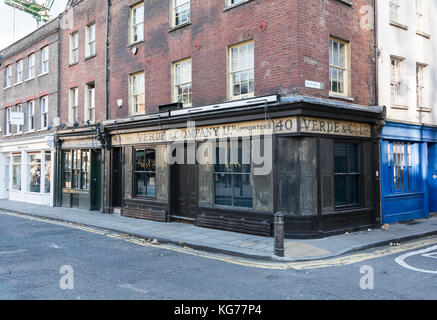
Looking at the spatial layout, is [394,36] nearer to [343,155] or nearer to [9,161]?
[343,155]

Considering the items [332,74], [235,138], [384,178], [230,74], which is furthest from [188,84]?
[384,178]

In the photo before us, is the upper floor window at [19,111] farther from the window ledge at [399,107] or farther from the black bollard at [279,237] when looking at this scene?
the window ledge at [399,107]

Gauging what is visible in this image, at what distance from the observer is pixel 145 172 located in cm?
1491

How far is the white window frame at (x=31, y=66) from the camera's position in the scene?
22.7m

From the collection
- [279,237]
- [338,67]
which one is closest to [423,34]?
[338,67]

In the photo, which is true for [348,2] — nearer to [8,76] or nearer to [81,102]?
[81,102]

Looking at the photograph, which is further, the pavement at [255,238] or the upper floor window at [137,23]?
the upper floor window at [137,23]

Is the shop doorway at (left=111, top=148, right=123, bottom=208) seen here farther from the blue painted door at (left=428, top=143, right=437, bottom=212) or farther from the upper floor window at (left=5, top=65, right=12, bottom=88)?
the upper floor window at (left=5, top=65, right=12, bottom=88)

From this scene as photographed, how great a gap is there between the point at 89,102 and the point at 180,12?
23.8 ft

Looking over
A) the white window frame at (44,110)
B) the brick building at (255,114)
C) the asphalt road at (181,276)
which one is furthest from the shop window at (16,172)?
the asphalt road at (181,276)

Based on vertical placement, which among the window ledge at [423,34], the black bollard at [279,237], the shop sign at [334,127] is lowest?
Answer: the black bollard at [279,237]

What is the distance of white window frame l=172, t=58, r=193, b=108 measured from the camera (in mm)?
13438

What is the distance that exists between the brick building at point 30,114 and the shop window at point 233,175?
11626 mm

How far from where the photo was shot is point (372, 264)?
Answer: 776cm
